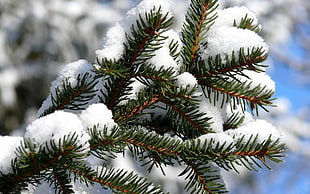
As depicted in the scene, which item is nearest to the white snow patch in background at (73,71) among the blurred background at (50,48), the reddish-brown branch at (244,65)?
the reddish-brown branch at (244,65)

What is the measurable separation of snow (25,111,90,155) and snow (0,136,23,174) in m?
0.03

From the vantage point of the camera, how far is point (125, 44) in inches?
32.5

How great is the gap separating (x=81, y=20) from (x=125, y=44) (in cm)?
639

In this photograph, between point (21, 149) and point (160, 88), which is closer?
point (21, 149)

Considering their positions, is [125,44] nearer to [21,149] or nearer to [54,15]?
[21,149]

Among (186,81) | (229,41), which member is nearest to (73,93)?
(186,81)

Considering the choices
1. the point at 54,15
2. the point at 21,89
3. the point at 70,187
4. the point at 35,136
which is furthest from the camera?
the point at 21,89

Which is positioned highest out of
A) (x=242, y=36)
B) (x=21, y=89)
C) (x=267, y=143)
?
(x=21, y=89)

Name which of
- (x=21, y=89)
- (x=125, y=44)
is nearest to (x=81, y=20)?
(x=21, y=89)

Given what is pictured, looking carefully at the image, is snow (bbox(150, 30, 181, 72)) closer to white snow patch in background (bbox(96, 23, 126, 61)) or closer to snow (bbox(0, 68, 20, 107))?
white snow patch in background (bbox(96, 23, 126, 61))

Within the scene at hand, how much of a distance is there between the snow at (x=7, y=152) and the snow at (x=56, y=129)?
0.11 feet

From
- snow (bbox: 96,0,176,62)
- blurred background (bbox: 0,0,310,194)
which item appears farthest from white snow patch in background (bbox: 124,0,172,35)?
blurred background (bbox: 0,0,310,194)

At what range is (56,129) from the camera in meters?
0.68

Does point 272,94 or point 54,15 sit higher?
point 54,15
